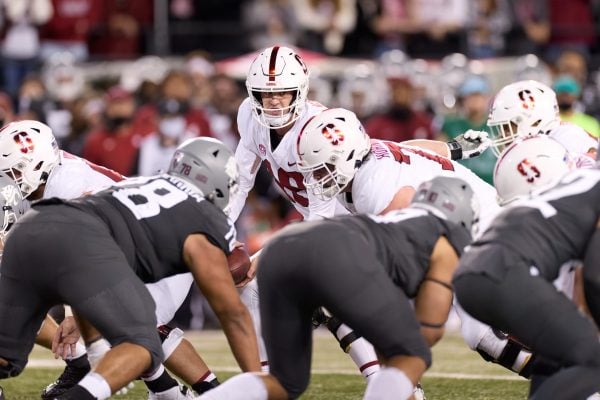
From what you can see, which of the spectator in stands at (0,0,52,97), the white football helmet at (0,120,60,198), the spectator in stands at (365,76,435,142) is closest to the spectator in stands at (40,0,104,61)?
the spectator in stands at (0,0,52,97)

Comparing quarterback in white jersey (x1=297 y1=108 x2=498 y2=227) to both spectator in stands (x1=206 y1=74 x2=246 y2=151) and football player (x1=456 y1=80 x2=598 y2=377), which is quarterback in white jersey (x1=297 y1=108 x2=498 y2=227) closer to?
football player (x1=456 y1=80 x2=598 y2=377)

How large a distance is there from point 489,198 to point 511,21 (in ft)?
25.4

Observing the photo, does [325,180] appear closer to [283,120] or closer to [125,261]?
[125,261]

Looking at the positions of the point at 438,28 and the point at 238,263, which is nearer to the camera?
the point at 238,263

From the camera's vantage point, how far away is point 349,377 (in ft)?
26.3

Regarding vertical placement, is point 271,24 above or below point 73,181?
below

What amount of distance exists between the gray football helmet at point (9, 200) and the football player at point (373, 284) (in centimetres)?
169

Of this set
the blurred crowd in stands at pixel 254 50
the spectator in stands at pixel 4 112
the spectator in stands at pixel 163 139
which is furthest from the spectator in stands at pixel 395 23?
the spectator in stands at pixel 4 112

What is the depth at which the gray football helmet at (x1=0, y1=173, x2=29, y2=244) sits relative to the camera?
6.31 m

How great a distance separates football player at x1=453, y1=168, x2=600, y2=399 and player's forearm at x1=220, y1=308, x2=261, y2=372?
93 cm

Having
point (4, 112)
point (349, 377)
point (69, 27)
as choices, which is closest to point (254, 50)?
point (69, 27)

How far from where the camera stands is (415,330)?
496 cm

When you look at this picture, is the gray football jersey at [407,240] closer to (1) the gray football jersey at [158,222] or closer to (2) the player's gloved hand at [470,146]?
(1) the gray football jersey at [158,222]

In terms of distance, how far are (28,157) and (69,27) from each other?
7.03 metres
